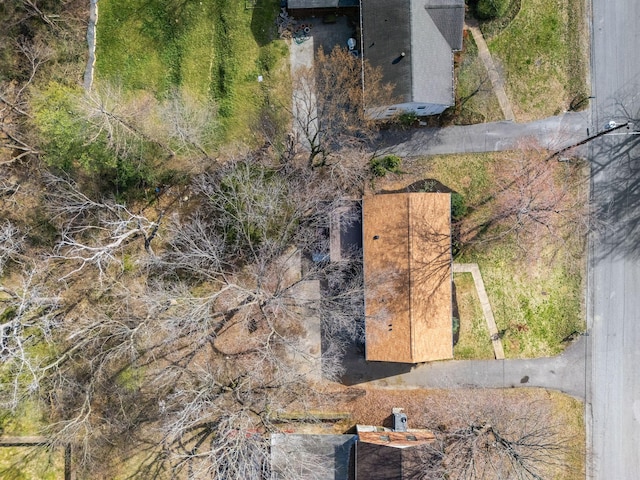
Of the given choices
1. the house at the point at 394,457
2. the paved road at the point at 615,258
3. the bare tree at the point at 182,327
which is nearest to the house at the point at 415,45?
the bare tree at the point at 182,327

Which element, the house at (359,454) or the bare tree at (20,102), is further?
the bare tree at (20,102)

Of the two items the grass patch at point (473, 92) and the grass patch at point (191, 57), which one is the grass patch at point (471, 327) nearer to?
the grass patch at point (473, 92)

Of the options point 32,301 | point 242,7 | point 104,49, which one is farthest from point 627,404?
point 104,49

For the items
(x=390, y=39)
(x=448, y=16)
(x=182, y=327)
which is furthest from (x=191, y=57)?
(x=182, y=327)

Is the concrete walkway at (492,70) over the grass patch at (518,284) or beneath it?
over

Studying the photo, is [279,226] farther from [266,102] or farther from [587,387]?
[587,387]

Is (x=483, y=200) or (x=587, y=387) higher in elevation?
(x=483, y=200)
